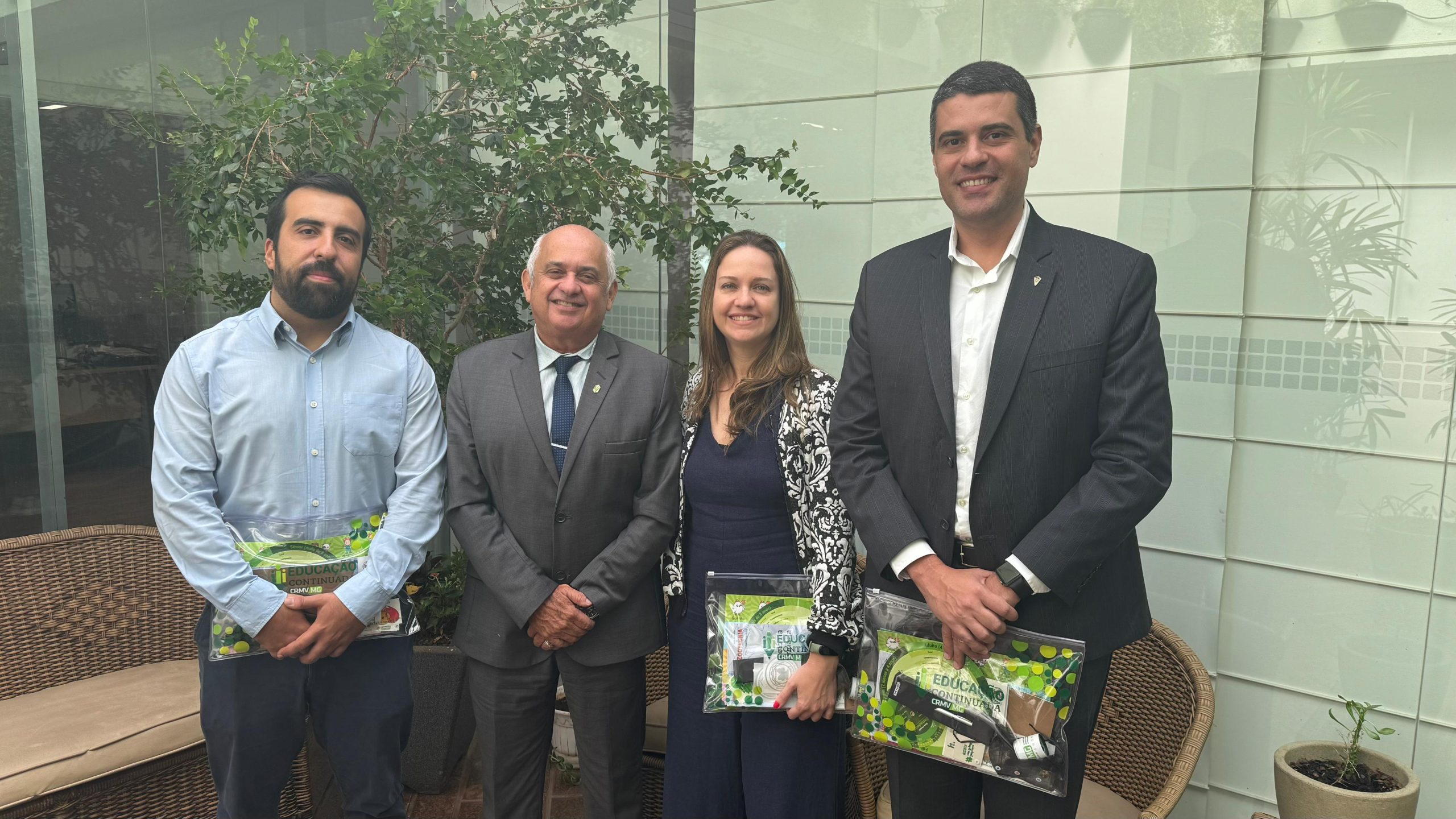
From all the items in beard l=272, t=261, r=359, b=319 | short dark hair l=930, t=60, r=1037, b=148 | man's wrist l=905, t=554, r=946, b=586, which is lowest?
man's wrist l=905, t=554, r=946, b=586

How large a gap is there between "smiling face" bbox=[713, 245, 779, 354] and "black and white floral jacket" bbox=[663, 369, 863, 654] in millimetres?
189

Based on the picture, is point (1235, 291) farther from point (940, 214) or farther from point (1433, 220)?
point (940, 214)

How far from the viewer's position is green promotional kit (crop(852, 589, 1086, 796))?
188 centimetres

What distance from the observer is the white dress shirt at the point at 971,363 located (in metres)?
2.01

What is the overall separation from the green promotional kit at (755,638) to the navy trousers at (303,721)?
2.79 feet

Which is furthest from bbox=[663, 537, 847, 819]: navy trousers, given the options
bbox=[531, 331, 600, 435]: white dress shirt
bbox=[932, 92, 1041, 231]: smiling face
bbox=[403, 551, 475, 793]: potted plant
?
bbox=[403, 551, 475, 793]: potted plant

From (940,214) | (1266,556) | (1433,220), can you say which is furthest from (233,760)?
(1433,220)

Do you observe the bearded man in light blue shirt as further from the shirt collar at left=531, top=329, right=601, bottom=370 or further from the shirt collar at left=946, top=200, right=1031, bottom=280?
the shirt collar at left=946, top=200, right=1031, bottom=280

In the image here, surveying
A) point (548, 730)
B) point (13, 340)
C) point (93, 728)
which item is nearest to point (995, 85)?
point (548, 730)

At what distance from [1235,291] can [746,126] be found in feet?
6.17

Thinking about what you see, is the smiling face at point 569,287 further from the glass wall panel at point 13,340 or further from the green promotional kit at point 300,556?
the glass wall panel at point 13,340

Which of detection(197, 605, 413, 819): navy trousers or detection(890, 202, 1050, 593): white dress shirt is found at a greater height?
detection(890, 202, 1050, 593): white dress shirt

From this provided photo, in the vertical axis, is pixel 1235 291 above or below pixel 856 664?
above

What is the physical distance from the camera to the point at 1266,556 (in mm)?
2881
